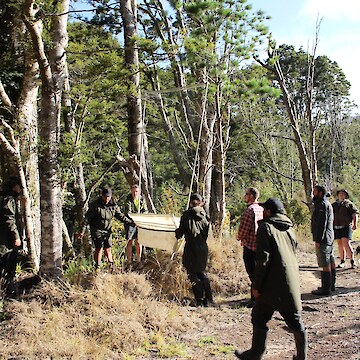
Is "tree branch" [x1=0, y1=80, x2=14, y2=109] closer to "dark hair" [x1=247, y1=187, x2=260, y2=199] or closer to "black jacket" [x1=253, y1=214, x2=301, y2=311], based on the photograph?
Result: "dark hair" [x1=247, y1=187, x2=260, y2=199]

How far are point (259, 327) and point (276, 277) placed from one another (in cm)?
58

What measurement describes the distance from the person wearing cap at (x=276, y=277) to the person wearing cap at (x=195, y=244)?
7.31ft

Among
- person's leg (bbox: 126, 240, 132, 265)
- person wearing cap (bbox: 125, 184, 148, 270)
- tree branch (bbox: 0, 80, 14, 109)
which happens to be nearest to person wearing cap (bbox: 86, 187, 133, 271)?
person wearing cap (bbox: 125, 184, 148, 270)

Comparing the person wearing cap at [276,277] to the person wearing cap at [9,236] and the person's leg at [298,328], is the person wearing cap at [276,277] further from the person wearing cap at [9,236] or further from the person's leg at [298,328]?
the person wearing cap at [9,236]

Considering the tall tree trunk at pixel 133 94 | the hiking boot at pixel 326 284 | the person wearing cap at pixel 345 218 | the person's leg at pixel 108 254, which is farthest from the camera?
the person wearing cap at pixel 345 218

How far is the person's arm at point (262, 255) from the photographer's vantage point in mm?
4066

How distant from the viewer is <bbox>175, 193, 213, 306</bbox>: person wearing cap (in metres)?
6.42

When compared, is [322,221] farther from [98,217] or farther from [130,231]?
[98,217]

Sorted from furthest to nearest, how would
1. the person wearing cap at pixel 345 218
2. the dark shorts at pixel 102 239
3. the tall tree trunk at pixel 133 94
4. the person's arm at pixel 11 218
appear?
the person wearing cap at pixel 345 218, the tall tree trunk at pixel 133 94, the dark shorts at pixel 102 239, the person's arm at pixel 11 218

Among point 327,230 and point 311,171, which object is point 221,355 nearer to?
point 327,230

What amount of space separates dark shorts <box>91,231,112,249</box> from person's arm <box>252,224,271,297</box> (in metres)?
3.64

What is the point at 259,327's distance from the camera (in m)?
4.26

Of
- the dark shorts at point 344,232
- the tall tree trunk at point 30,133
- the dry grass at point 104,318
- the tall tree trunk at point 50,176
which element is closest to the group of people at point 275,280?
the dry grass at point 104,318

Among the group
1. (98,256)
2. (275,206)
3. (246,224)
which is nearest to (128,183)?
(98,256)
